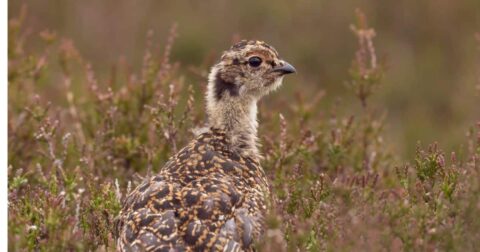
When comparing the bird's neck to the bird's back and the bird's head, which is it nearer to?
the bird's head

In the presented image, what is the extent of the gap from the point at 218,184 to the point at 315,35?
10.9 meters

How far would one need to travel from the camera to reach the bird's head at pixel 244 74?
665 cm

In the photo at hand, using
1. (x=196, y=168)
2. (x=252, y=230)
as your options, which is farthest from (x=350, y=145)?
(x=252, y=230)

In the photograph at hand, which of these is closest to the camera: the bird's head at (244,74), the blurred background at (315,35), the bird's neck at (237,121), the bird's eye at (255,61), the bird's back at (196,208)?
the bird's back at (196,208)

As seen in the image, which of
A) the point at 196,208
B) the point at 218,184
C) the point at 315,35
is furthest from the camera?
the point at 315,35

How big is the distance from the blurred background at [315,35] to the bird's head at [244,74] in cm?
733

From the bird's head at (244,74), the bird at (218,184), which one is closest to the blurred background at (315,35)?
the bird's head at (244,74)

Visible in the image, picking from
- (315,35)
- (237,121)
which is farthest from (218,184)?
(315,35)

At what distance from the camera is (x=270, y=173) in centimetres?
714

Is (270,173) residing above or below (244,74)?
below

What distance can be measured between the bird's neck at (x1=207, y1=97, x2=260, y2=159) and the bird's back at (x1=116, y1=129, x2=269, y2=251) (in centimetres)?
33

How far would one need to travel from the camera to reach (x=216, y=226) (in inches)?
199

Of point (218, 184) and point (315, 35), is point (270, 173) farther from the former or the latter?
point (315, 35)

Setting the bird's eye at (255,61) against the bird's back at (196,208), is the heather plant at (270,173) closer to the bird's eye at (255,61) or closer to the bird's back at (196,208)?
the bird's back at (196,208)
